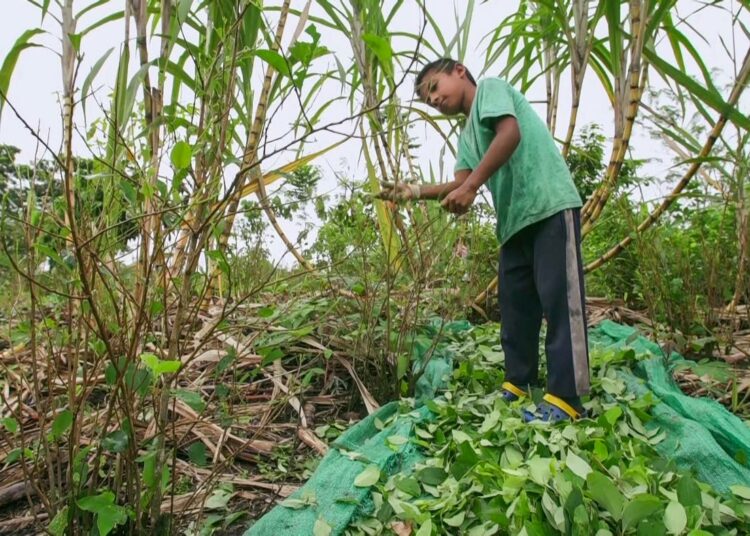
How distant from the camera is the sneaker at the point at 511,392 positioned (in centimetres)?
179

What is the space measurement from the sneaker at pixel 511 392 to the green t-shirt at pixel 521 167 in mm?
487

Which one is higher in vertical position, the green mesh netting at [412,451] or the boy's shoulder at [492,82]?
the boy's shoulder at [492,82]

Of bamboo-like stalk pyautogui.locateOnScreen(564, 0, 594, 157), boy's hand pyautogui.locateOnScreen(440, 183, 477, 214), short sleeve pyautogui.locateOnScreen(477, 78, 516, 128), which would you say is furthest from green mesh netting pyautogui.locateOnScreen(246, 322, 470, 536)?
bamboo-like stalk pyautogui.locateOnScreen(564, 0, 594, 157)

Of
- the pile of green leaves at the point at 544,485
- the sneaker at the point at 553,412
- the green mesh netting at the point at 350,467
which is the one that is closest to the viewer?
the pile of green leaves at the point at 544,485

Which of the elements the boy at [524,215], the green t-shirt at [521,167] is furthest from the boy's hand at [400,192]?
the green t-shirt at [521,167]

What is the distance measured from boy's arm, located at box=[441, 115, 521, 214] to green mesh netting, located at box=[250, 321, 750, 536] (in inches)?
→ 24.7

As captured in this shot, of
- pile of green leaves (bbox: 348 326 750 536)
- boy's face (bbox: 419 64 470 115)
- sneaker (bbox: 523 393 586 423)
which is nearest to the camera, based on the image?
pile of green leaves (bbox: 348 326 750 536)

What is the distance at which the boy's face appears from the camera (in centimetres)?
193

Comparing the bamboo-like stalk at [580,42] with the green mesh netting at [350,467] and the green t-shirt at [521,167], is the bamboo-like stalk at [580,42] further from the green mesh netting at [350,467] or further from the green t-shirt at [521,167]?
the green mesh netting at [350,467]

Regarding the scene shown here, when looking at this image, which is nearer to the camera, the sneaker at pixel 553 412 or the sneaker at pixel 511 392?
the sneaker at pixel 553 412

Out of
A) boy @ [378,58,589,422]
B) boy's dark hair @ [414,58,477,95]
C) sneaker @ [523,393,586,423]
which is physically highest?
boy's dark hair @ [414,58,477,95]

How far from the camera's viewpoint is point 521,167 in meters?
1.78

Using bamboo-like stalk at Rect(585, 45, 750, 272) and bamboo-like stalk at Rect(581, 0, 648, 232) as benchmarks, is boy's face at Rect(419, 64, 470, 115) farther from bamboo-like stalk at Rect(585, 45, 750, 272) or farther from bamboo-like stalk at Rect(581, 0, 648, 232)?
bamboo-like stalk at Rect(585, 45, 750, 272)

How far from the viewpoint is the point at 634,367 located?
6.24ft
